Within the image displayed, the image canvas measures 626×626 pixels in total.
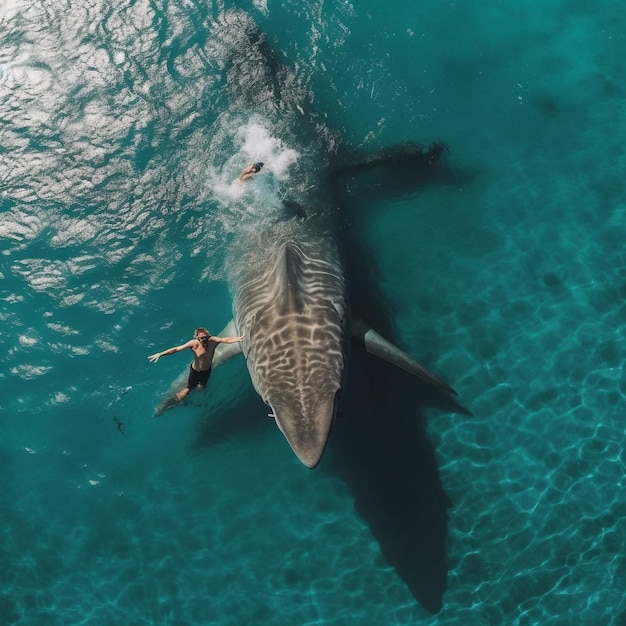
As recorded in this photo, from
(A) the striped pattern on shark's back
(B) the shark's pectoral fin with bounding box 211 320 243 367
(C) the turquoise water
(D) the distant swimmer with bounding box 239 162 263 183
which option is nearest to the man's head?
(A) the striped pattern on shark's back

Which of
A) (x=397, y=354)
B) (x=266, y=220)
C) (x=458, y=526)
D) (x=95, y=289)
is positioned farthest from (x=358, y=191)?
(x=458, y=526)

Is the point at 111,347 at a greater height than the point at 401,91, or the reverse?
the point at 401,91

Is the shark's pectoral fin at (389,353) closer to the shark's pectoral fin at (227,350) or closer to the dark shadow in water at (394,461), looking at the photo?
the dark shadow in water at (394,461)

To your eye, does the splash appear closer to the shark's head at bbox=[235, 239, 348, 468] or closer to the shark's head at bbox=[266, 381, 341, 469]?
the shark's head at bbox=[235, 239, 348, 468]

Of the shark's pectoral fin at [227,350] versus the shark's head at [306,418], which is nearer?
the shark's head at [306,418]

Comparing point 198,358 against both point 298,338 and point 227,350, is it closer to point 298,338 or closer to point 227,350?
point 227,350

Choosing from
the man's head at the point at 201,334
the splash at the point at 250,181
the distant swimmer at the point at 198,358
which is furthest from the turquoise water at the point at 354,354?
the man's head at the point at 201,334

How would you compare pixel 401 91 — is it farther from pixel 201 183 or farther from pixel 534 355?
pixel 534 355
